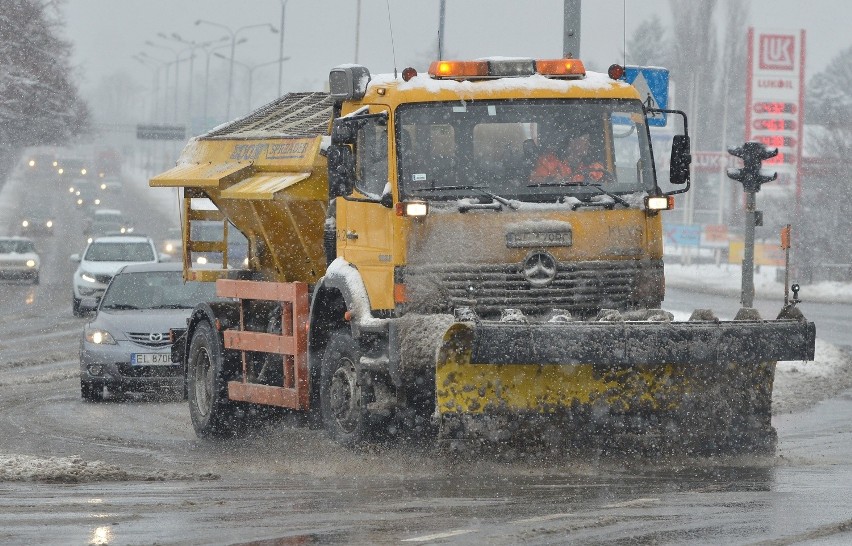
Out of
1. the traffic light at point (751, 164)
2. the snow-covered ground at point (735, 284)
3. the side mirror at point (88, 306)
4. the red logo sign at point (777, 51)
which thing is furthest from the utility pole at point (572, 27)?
the red logo sign at point (777, 51)

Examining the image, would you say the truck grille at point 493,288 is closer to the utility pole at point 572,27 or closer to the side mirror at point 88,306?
the utility pole at point 572,27

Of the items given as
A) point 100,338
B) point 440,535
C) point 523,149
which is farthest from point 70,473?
point 100,338

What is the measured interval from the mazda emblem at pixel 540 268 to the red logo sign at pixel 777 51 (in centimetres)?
4367

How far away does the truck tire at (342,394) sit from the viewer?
420 inches

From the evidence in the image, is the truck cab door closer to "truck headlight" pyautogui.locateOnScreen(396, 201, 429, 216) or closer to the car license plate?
"truck headlight" pyautogui.locateOnScreen(396, 201, 429, 216)

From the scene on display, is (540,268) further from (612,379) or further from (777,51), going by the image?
(777,51)

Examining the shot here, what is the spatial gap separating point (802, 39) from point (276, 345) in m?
42.9

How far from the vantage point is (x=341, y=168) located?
34.8ft

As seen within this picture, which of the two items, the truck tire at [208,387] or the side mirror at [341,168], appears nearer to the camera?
the side mirror at [341,168]

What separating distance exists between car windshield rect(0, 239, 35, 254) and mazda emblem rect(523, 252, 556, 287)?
3604cm

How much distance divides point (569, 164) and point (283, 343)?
2823 millimetres

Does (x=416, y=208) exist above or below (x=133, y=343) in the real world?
above

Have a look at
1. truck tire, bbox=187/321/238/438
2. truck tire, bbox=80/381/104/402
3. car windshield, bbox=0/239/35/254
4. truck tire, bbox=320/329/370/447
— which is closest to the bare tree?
car windshield, bbox=0/239/35/254

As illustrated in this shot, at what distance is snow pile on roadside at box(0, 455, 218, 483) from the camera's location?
9188 mm
